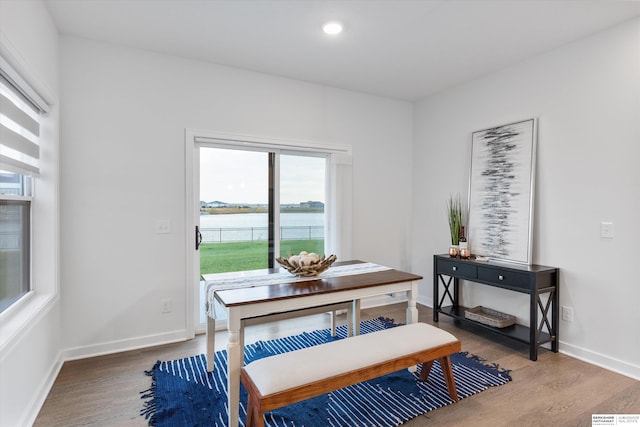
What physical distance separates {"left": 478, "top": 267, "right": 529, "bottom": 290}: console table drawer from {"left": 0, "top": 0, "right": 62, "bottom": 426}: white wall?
3.43m

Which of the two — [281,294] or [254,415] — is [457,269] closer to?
[281,294]

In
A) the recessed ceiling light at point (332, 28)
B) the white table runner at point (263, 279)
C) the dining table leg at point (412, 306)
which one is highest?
the recessed ceiling light at point (332, 28)

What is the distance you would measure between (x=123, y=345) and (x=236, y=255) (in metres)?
1.27

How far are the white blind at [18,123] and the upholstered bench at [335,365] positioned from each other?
1743mm

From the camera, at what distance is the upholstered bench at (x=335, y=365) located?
5.35ft

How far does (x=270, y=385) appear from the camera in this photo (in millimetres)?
1624

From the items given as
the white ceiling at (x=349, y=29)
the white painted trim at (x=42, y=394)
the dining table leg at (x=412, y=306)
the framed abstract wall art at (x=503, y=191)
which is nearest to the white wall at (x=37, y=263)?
the white painted trim at (x=42, y=394)

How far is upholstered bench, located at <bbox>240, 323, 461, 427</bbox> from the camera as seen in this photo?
1.63m

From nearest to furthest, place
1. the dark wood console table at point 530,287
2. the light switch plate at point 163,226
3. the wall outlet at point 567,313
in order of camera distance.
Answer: the dark wood console table at point 530,287
the wall outlet at point 567,313
the light switch plate at point 163,226

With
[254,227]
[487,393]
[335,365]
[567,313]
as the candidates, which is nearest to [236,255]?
[254,227]

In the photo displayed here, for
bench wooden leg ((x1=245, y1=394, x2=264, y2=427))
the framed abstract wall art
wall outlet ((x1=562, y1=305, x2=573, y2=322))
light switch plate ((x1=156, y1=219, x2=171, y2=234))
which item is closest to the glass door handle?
light switch plate ((x1=156, y1=219, x2=171, y2=234))

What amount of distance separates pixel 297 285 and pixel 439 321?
2142 millimetres

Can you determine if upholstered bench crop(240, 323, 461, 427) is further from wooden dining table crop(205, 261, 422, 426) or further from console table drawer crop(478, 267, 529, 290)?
console table drawer crop(478, 267, 529, 290)

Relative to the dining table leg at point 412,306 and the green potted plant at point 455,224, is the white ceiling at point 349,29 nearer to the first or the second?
the green potted plant at point 455,224
